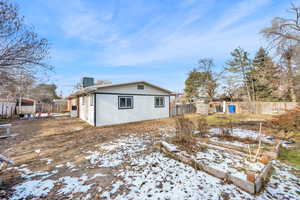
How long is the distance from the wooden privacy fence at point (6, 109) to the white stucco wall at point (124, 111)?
35.1 ft

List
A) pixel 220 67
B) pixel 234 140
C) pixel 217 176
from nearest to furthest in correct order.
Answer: pixel 217 176 → pixel 234 140 → pixel 220 67

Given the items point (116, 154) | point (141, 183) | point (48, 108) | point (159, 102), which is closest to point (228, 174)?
point (141, 183)

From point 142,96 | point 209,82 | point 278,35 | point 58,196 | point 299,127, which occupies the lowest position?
point 58,196

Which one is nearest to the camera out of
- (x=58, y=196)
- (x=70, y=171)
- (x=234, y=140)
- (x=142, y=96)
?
(x=58, y=196)

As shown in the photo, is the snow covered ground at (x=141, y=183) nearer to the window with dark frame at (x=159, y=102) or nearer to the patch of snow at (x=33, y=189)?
the patch of snow at (x=33, y=189)

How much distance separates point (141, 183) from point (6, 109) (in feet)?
54.0

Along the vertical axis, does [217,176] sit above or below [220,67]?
below

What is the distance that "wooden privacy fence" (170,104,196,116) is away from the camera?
13.5m

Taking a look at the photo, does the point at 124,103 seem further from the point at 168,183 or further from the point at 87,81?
the point at 168,183

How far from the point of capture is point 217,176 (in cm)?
267

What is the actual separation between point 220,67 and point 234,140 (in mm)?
19789

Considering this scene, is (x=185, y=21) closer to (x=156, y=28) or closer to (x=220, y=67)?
(x=156, y=28)

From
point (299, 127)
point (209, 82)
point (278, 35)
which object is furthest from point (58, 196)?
point (209, 82)

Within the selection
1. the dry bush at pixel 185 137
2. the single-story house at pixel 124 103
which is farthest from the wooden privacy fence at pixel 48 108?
the dry bush at pixel 185 137
